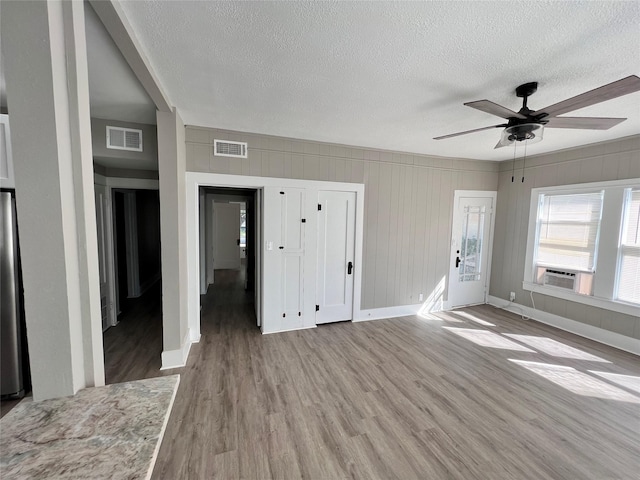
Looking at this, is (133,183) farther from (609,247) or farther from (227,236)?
(609,247)

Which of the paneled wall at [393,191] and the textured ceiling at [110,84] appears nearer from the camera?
the textured ceiling at [110,84]

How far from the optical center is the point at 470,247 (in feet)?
16.3

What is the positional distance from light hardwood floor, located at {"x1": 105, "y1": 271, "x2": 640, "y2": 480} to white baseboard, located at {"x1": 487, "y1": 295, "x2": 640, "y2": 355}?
192 millimetres

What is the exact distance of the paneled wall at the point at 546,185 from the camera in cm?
347

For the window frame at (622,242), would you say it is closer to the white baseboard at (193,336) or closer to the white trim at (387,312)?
the white trim at (387,312)

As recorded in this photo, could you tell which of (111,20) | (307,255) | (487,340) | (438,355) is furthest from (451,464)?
(111,20)

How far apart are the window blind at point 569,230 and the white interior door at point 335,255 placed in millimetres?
3159

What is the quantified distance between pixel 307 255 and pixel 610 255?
4.07 m

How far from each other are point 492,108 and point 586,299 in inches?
143

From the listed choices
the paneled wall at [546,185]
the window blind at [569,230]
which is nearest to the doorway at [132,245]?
the paneled wall at [546,185]

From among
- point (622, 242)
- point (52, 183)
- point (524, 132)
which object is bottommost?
point (622, 242)

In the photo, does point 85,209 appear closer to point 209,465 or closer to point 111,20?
point 111,20

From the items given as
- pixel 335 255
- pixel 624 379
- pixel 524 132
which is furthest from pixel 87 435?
pixel 624 379

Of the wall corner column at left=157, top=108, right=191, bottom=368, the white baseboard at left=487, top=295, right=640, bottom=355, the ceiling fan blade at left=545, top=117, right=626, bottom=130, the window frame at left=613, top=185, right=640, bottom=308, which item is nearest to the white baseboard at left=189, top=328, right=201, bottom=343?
the wall corner column at left=157, top=108, right=191, bottom=368
